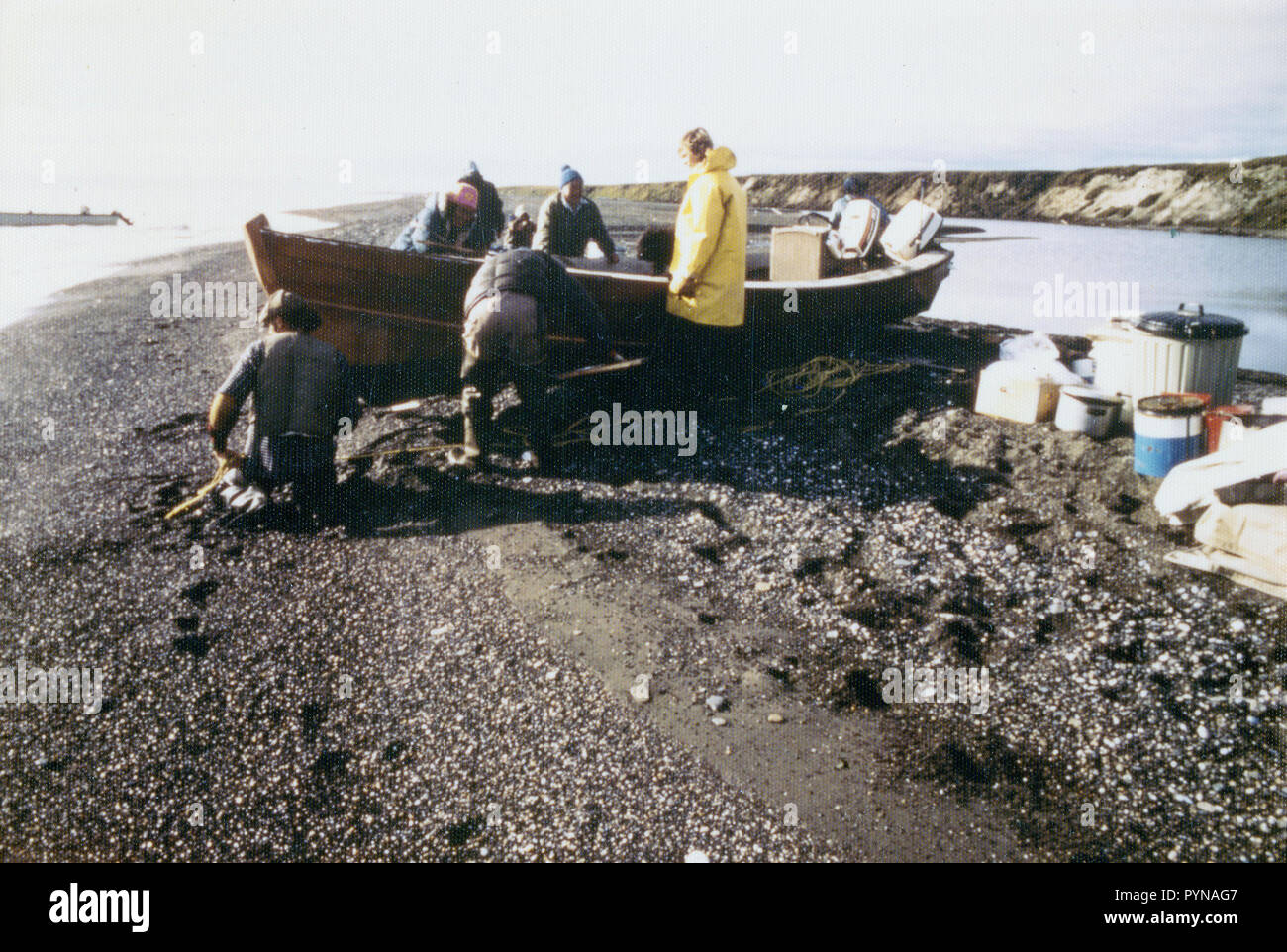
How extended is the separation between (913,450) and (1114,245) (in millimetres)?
37960

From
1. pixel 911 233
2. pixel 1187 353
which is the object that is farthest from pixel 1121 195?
pixel 1187 353

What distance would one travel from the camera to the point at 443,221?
9.16 meters

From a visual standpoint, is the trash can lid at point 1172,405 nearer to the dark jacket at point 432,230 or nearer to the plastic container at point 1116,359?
the plastic container at point 1116,359

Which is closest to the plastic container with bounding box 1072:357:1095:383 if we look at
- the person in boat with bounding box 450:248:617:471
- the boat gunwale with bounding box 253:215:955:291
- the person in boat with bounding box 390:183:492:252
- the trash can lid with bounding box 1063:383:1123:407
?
the trash can lid with bounding box 1063:383:1123:407

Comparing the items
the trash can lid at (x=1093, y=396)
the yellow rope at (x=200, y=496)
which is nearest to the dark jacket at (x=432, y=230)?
the yellow rope at (x=200, y=496)

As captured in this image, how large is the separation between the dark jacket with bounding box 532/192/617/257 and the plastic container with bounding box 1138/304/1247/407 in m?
5.44

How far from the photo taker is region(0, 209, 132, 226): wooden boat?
48.2 metres

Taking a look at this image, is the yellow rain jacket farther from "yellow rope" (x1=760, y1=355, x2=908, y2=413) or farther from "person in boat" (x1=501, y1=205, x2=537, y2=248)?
"person in boat" (x1=501, y1=205, x2=537, y2=248)

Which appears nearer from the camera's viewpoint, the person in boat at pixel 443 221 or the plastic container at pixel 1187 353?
the plastic container at pixel 1187 353

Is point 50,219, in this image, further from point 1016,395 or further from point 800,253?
point 1016,395

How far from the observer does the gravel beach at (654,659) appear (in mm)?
3684

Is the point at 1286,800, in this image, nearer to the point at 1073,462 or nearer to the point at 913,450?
the point at 1073,462

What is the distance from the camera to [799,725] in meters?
4.27

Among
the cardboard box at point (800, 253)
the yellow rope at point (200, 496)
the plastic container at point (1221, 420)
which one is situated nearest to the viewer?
the plastic container at point (1221, 420)
